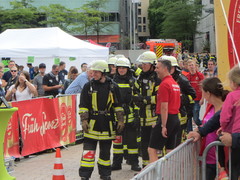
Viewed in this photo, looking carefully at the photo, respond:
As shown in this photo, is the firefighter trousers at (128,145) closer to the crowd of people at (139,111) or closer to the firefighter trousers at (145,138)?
the crowd of people at (139,111)

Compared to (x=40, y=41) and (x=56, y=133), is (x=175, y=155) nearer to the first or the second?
(x=56, y=133)

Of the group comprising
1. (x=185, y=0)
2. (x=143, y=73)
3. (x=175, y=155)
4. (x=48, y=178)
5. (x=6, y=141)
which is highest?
(x=185, y=0)

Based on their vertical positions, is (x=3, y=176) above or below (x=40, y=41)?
below

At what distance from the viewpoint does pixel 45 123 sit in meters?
9.22

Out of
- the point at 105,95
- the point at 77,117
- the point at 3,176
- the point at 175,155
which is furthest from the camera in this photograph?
the point at 77,117

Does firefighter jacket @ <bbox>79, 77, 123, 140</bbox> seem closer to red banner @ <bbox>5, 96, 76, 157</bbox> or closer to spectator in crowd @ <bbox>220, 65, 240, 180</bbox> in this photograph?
red banner @ <bbox>5, 96, 76, 157</bbox>

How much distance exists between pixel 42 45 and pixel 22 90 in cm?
826

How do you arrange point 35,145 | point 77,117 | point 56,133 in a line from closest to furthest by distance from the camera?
point 35,145 < point 56,133 < point 77,117

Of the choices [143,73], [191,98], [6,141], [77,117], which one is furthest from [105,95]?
[77,117]

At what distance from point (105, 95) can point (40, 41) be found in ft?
38.7

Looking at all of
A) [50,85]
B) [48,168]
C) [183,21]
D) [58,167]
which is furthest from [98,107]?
[183,21]

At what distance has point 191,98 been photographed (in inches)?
303

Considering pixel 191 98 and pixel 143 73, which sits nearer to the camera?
pixel 143 73

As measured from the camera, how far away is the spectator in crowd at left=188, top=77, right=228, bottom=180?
4.29m
